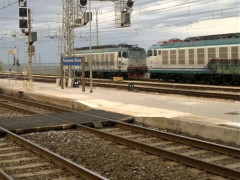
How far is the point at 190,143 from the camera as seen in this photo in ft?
29.3

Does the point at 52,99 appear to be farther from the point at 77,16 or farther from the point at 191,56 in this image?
the point at 191,56

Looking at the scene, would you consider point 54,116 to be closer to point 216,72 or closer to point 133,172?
point 133,172

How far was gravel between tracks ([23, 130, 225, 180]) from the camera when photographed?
261 inches

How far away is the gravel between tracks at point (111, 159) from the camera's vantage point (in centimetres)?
662

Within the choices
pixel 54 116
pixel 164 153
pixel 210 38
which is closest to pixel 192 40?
pixel 210 38

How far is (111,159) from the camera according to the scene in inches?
304

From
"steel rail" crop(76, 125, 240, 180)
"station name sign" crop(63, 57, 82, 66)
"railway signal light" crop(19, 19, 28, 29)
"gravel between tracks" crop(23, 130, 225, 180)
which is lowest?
"gravel between tracks" crop(23, 130, 225, 180)

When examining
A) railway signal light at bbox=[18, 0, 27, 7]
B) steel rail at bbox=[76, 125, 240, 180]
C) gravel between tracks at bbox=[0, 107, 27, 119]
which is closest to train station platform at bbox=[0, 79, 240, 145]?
steel rail at bbox=[76, 125, 240, 180]

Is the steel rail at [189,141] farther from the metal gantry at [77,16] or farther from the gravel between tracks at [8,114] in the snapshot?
the metal gantry at [77,16]

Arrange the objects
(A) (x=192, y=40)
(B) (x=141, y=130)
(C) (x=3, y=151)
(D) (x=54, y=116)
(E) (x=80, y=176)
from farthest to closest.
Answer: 1. (A) (x=192, y=40)
2. (D) (x=54, y=116)
3. (B) (x=141, y=130)
4. (C) (x=3, y=151)
5. (E) (x=80, y=176)

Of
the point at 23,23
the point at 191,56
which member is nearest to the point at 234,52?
the point at 191,56

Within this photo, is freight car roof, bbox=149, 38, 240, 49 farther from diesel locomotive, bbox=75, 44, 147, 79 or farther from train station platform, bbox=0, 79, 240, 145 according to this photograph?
train station platform, bbox=0, 79, 240, 145

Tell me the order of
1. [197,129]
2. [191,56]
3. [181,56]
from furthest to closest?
[181,56]
[191,56]
[197,129]

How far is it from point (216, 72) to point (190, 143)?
777 inches
